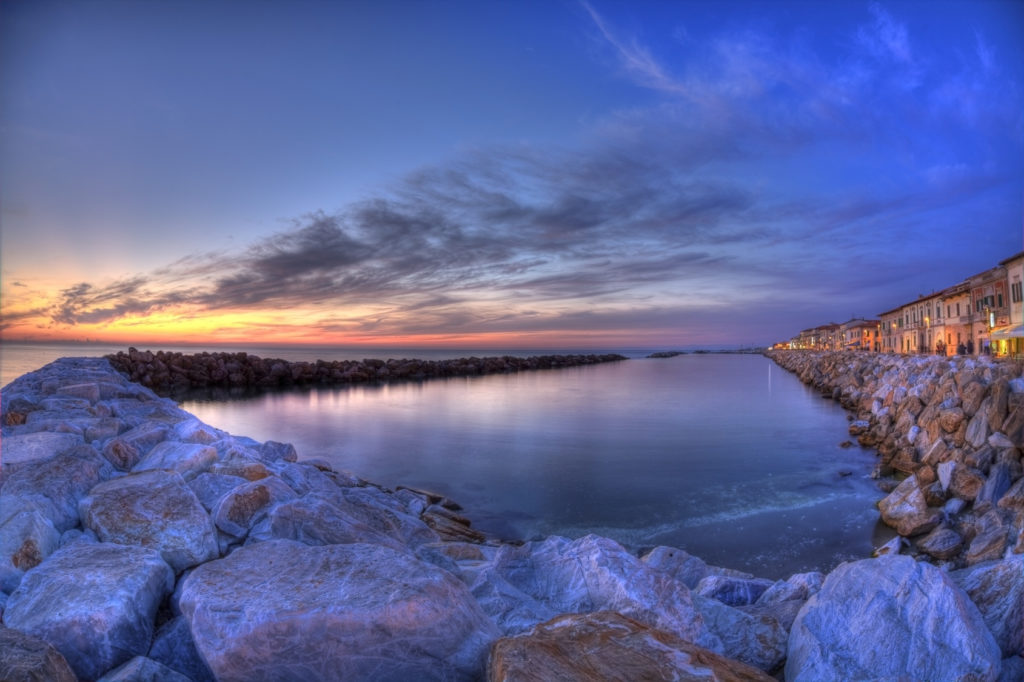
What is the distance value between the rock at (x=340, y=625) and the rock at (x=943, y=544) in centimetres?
734

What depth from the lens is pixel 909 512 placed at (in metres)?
8.17

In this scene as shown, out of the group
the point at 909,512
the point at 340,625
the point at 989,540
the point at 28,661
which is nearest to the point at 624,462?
the point at 909,512

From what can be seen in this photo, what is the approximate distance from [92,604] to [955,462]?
12350 mm

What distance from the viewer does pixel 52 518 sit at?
3.90 meters

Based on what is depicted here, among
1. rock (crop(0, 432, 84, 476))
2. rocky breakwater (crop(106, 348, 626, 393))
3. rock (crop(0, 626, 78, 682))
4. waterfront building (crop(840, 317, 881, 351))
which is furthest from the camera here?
waterfront building (crop(840, 317, 881, 351))

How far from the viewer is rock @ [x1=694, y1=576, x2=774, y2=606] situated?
4.36m

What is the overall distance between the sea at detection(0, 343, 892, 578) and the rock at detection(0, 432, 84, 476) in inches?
235

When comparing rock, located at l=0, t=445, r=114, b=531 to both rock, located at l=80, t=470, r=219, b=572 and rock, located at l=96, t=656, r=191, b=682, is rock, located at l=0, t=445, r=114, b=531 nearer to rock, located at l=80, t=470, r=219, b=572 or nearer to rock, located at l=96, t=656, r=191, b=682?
rock, located at l=80, t=470, r=219, b=572

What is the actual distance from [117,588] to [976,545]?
30.0 feet

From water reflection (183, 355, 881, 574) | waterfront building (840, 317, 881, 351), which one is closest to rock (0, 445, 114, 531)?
water reflection (183, 355, 881, 574)

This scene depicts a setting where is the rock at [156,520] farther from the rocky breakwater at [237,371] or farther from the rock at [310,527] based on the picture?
the rocky breakwater at [237,371]

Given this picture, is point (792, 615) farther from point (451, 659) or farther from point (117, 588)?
point (117, 588)

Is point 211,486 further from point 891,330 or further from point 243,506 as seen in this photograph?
point 891,330

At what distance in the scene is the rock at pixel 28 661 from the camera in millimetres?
2203
